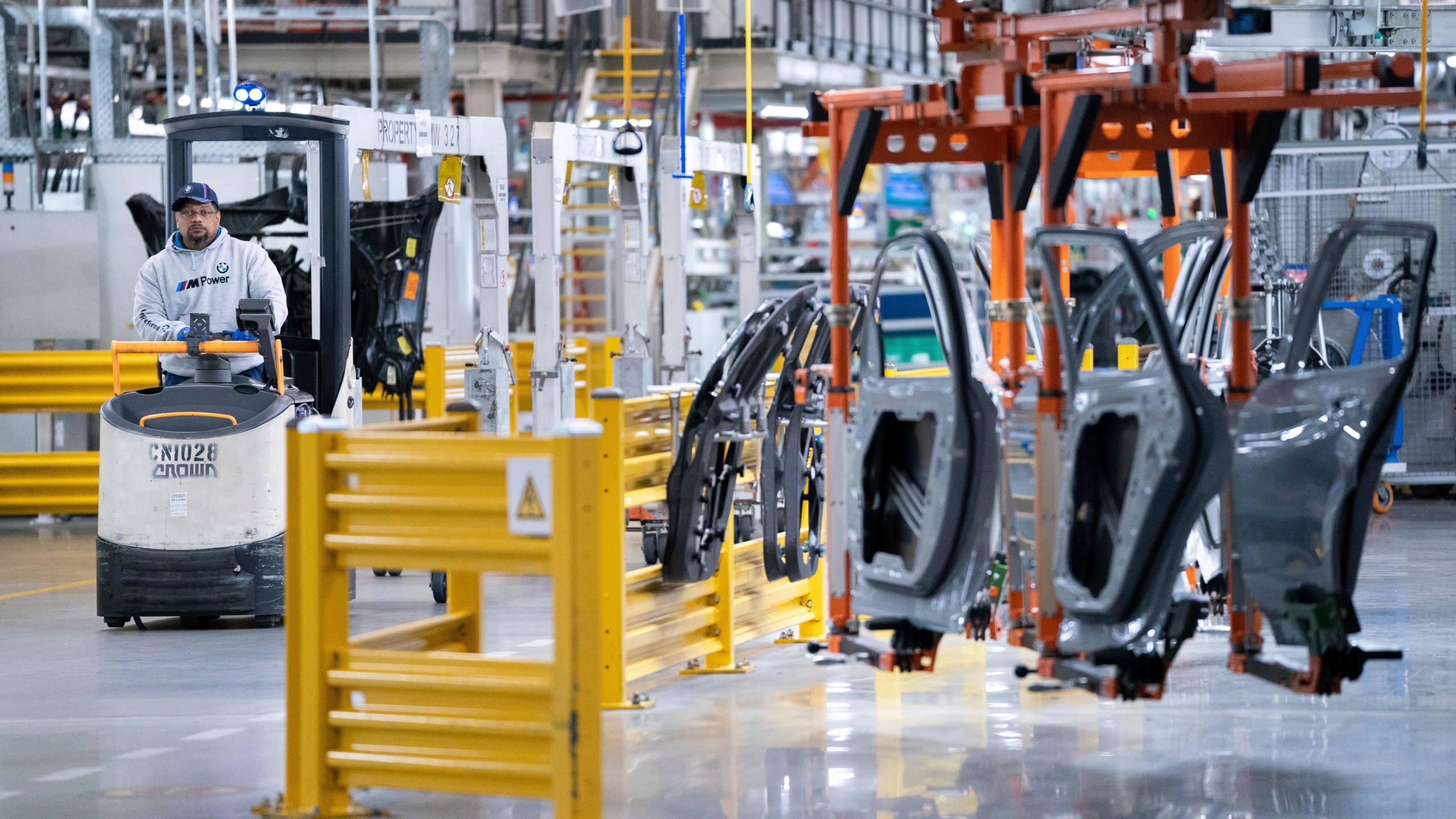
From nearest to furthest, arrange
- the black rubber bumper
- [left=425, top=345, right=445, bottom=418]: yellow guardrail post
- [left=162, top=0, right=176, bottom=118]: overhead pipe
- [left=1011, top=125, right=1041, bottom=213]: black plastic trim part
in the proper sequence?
[left=1011, top=125, right=1041, bottom=213]: black plastic trim part, the black rubber bumper, [left=425, top=345, right=445, bottom=418]: yellow guardrail post, [left=162, top=0, right=176, bottom=118]: overhead pipe

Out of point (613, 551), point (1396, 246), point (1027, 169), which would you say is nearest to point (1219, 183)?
point (1027, 169)

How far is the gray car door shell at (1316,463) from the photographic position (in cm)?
546

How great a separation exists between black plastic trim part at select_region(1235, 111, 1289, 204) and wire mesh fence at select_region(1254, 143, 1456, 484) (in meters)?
8.91

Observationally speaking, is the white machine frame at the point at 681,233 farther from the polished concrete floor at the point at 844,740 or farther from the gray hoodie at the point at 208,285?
the polished concrete floor at the point at 844,740

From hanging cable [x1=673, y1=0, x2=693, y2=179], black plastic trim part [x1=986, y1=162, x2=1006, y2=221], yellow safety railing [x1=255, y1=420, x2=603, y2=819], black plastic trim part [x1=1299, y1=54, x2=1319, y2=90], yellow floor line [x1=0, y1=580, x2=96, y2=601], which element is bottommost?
yellow floor line [x1=0, y1=580, x2=96, y2=601]

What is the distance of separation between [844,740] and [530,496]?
2094 mm

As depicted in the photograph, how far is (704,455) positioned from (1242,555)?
7.98ft

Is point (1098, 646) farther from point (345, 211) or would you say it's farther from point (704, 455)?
point (345, 211)

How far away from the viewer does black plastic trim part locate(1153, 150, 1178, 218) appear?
24.4 feet

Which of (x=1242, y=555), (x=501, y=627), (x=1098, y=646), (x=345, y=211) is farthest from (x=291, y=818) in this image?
(x=345, y=211)

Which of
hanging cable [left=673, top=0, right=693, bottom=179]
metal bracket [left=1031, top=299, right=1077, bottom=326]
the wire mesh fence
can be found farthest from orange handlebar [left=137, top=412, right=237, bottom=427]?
the wire mesh fence

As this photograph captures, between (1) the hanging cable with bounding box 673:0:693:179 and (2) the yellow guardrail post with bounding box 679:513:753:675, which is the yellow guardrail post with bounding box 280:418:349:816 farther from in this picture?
(1) the hanging cable with bounding box 673:0:693:179

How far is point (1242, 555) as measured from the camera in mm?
5633

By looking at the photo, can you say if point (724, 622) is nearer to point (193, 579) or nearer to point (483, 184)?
point (193, 579)
